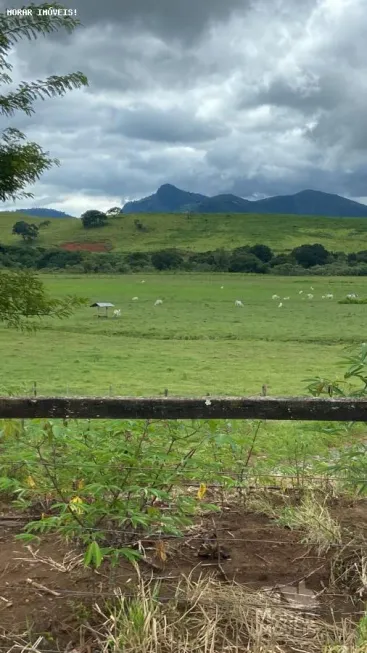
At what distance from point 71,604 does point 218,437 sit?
1.30 m

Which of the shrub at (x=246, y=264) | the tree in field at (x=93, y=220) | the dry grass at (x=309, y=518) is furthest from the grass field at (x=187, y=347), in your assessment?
the tree in field at (x=93, y=220)

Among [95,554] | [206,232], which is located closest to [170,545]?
[95,554]

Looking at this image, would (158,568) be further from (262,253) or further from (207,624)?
(262,253)

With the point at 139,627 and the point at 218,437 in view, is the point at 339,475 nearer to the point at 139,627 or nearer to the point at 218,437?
the point at 218,437

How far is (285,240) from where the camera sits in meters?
154

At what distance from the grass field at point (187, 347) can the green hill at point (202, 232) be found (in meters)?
88.1

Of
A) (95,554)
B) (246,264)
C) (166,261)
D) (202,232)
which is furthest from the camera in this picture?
(202,232)

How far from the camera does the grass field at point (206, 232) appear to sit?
145m

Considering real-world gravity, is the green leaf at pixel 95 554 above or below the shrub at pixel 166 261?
below

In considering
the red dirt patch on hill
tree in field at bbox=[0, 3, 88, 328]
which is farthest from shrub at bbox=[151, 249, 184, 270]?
tree in field at bbox=[0, 3, 88, 328]

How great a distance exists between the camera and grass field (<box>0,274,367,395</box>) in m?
17.2

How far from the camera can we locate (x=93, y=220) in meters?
161

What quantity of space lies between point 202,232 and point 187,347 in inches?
A: 5216

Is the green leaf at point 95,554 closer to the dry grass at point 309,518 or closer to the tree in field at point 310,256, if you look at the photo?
the dry grass at point 309,518
